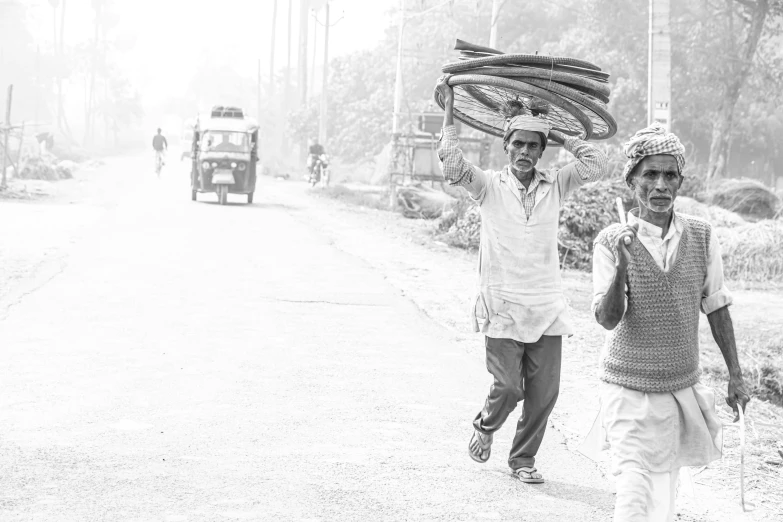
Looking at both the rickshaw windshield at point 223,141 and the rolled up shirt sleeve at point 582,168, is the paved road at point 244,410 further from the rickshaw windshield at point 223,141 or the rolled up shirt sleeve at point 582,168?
the rickshaw windshield at point 223,141

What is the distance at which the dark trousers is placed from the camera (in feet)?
17.3

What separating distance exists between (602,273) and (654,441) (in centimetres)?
64

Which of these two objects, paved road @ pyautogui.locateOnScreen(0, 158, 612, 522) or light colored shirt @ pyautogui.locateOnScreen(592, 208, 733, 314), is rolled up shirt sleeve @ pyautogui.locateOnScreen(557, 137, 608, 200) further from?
paved road @ pyautogui.locateOnScreen(0, 158, 612, 522)

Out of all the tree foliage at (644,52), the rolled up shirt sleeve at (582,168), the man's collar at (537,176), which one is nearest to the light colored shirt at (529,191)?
the man's collar at (537,176)

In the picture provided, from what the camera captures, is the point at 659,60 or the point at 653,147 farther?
the point at 659,60

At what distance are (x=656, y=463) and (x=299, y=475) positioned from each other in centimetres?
201

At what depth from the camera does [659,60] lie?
531 inches

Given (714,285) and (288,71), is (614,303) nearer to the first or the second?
(714,285)

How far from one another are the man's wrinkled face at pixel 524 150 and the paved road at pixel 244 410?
157 cm

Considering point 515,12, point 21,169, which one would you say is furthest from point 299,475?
point 515,12

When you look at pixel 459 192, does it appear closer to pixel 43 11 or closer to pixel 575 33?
pixel 575 33

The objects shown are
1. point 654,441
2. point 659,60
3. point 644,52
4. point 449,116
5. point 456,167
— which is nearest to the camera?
point 654,441

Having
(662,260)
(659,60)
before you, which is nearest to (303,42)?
(659,60)

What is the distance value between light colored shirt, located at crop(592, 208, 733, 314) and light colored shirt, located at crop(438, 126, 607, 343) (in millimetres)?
1258
